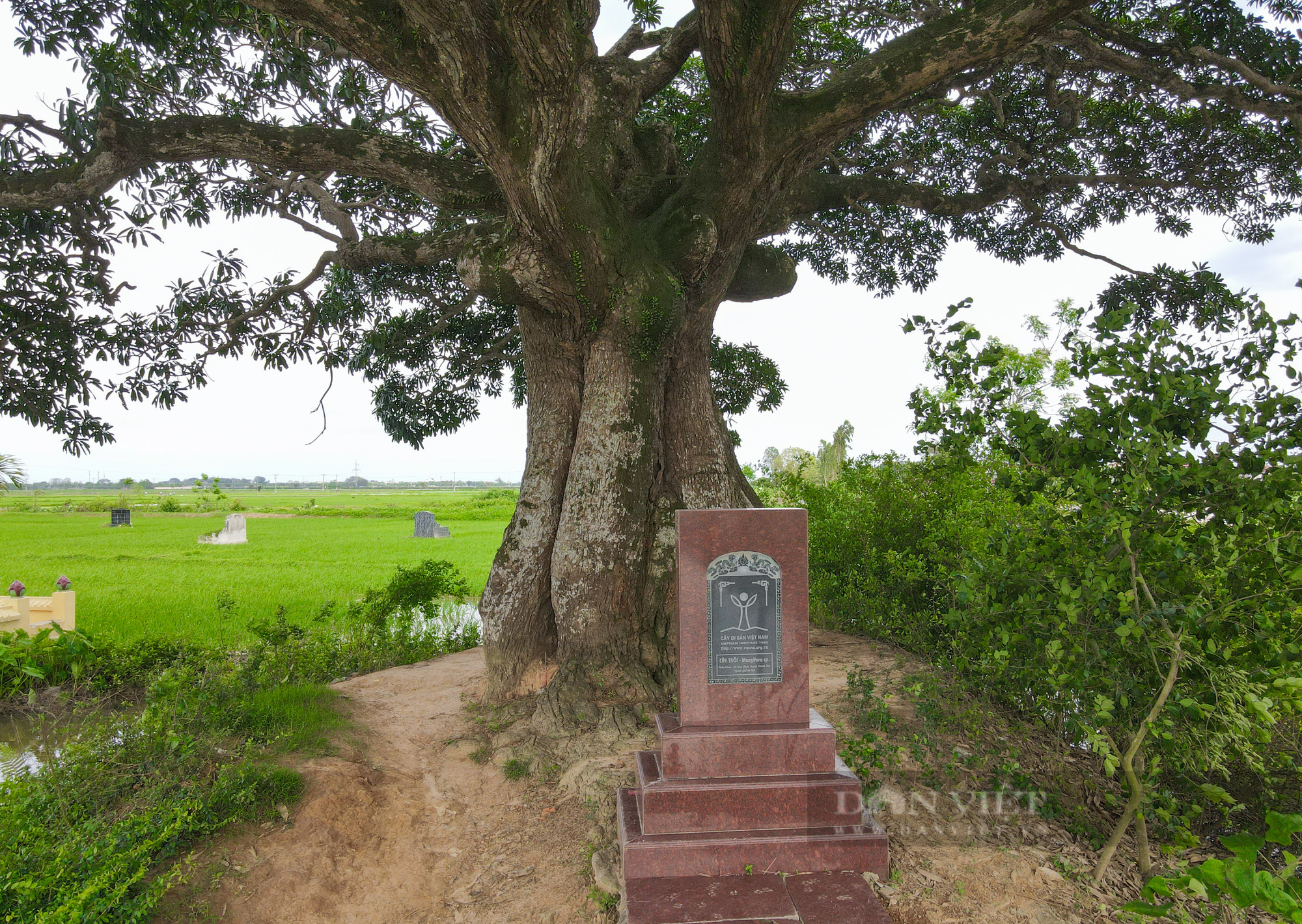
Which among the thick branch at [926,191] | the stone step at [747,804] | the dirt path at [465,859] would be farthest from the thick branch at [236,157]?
the stone step at [747,804]

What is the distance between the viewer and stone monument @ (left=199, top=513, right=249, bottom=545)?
53.0ft

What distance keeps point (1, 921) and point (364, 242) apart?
5143mm

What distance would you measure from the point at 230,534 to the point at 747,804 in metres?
16.8

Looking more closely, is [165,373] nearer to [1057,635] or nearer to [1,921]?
[1,921]

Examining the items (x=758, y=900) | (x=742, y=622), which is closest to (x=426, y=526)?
(x=742, y=622)

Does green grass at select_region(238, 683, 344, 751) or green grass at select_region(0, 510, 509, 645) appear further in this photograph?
green grass at select_region(0, 510, 509, 645)

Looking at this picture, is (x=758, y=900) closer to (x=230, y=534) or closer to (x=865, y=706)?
(x=865, y=706)

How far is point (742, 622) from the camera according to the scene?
3549 mm

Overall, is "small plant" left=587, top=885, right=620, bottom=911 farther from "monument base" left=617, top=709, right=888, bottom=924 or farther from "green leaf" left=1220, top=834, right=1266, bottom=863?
"green leaf" left=1220, top=834, right=1266, bottom=863

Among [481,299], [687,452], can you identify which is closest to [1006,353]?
[687,452]

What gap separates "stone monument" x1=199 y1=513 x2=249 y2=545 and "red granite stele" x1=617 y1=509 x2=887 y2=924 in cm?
1593

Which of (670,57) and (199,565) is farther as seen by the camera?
(199,565)

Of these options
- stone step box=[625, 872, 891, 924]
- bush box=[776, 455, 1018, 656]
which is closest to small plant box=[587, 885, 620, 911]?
stone step box=[625, 872, 891, 924]

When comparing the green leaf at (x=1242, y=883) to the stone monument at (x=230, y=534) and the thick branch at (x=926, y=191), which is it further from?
the stone monument at (x=230, y=534)
